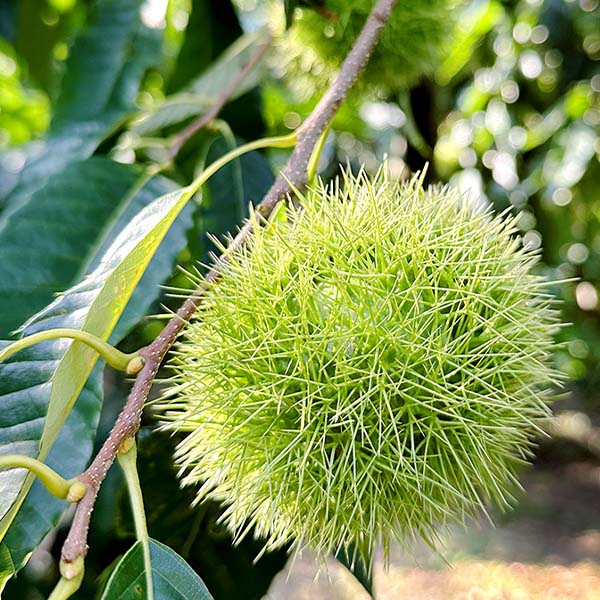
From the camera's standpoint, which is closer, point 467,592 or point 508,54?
point 508,54

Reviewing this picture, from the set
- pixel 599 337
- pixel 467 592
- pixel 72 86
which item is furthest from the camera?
pixel 467 592

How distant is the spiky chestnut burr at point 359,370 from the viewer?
0.60 meters

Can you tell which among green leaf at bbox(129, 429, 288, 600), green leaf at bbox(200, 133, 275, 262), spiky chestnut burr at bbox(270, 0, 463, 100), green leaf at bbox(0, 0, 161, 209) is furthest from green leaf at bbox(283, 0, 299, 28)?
green leaf at bbox(129, 429, 288, 600)

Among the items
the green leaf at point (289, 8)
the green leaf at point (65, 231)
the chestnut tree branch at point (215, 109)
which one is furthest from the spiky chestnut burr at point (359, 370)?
the chestnut tree branch at point (215, 109)

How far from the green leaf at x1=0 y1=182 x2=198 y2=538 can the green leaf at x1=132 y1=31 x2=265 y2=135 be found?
585mm

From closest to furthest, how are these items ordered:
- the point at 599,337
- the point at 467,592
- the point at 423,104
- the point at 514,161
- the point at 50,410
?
the point at 50,410 < the point at 423,104 < the point at 514,161 < the point at 599,337 < the point at 467,592

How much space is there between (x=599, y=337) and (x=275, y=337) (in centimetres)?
194

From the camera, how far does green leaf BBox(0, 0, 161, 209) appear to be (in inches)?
48.8

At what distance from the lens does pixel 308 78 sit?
3.72ft

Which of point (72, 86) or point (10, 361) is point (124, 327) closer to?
point (10, 361)

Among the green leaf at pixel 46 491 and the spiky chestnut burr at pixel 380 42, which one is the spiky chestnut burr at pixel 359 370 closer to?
the green leaf at pixel 46 491

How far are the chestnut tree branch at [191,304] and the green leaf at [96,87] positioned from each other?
58cm

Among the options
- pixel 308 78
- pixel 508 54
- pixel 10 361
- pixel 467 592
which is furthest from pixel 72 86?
pixel 467 592

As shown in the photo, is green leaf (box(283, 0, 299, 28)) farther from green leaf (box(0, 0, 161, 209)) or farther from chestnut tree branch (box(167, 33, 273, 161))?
green leaf (box(0, 0, 161, 209))
